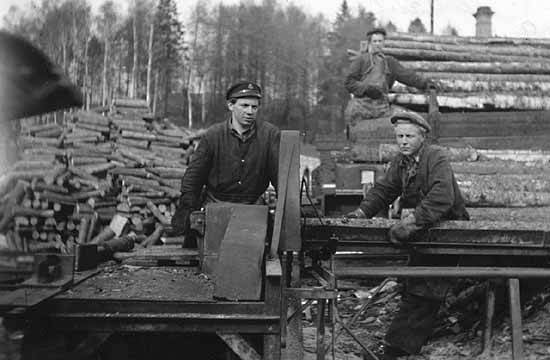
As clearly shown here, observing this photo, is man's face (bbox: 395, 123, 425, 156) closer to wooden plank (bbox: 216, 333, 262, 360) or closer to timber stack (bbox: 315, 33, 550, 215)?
timber stack (bbox: 315, 33, 550, 215)

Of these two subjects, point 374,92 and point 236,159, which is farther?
point 374,92

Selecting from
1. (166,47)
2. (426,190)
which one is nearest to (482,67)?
(426,190)

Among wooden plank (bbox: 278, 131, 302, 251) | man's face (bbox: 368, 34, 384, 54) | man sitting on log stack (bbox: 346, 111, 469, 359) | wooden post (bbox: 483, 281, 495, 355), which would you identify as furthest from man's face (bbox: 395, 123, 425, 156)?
man's face (bbox: 368, 34, 384, 54)

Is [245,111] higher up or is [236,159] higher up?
[245,111]

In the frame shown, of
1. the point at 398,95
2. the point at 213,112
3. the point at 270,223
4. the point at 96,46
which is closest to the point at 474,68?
the point at 398,95

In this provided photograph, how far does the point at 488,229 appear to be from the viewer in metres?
4.35

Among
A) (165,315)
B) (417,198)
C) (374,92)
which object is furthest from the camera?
(374,92)

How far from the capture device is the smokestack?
1484cm

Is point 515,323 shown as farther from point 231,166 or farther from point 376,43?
point 376,43

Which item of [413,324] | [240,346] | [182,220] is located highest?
[182,220]

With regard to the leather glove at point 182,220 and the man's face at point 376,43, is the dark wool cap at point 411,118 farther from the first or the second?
the man's face at point 376,43

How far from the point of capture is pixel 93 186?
10.6 meters

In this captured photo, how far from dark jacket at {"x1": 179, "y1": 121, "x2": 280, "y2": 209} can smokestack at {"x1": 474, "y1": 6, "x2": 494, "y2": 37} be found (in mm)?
11994

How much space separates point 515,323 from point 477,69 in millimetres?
7960
